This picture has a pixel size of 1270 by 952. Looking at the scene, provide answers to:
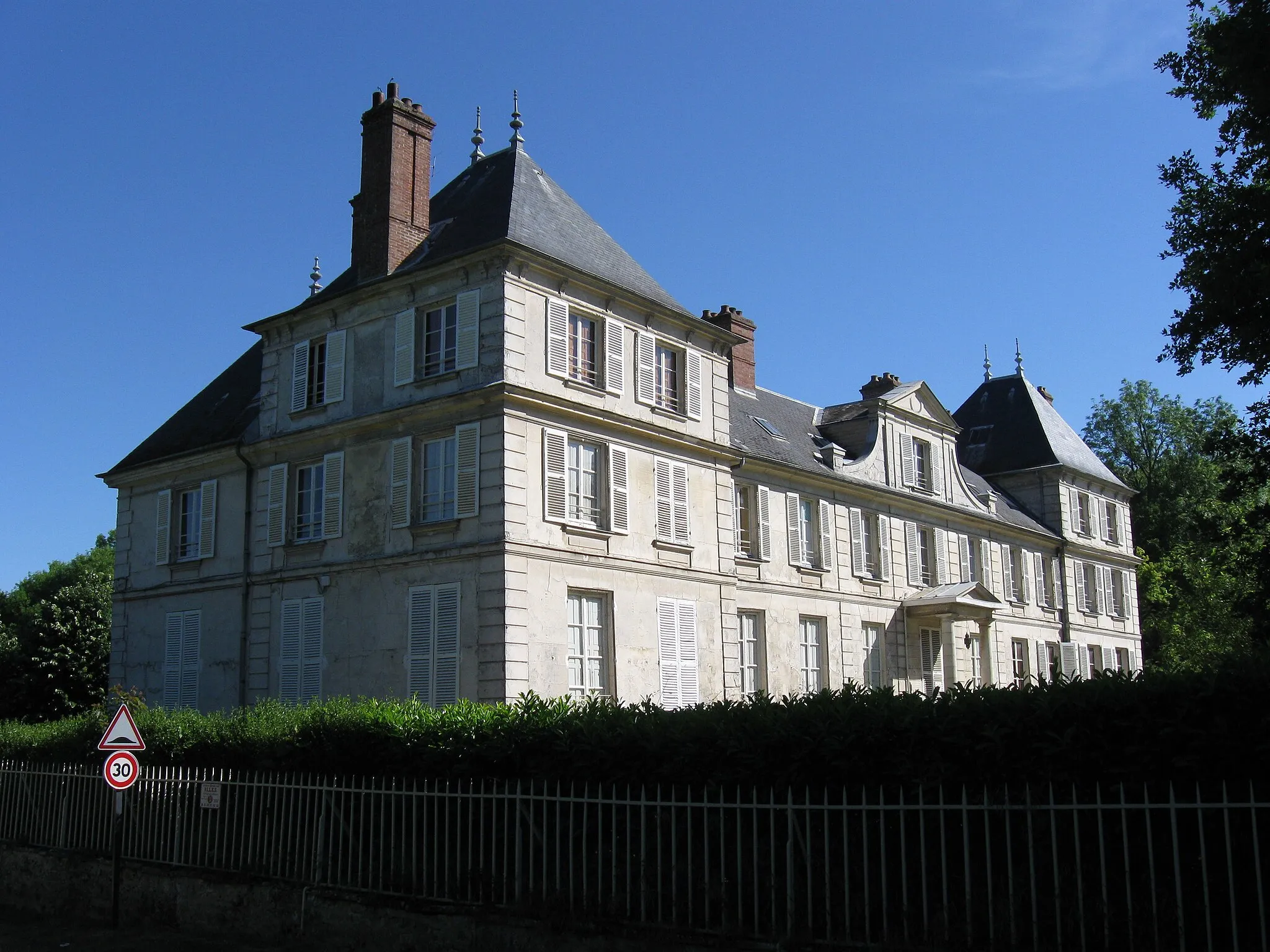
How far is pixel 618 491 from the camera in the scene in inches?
806

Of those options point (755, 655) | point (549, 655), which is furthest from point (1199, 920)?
point (755, 655)

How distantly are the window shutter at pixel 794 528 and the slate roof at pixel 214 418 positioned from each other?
11523 millimetres

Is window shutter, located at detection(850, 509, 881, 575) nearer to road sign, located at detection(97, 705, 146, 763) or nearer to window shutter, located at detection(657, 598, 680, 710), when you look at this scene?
window shutter, located at detection(657, 598, 680, 710)

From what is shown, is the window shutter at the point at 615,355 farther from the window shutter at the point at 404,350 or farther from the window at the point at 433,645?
Result: the window at the point at 433,645

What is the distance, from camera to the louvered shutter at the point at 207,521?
23.9m

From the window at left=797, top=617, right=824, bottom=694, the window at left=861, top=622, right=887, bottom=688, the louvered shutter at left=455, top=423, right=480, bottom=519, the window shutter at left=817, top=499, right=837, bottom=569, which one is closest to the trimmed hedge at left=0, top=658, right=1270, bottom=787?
the louvered shutter at left=455, top=423, right=480, bottom=519

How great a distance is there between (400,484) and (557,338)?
3.60 m

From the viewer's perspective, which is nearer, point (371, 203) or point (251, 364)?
point (371, 203)

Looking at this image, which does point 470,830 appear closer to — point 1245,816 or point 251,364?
point 1245,816

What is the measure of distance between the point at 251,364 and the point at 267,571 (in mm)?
7284

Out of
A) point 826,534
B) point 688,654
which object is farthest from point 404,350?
point 826,534

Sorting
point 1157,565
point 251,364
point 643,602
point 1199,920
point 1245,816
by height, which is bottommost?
point 1199,920

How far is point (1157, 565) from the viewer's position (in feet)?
148

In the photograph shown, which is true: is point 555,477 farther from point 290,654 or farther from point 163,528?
point 163,528
